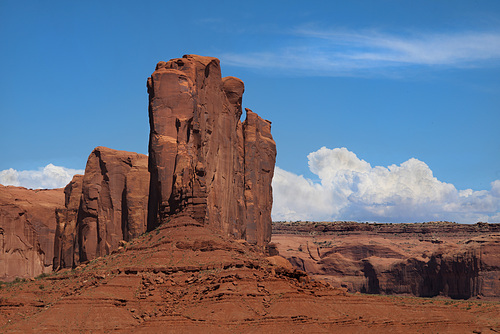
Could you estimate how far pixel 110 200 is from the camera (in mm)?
96875

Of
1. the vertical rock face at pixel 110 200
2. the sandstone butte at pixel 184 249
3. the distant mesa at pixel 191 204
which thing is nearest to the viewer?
the sandstone butte at pixel 184 249

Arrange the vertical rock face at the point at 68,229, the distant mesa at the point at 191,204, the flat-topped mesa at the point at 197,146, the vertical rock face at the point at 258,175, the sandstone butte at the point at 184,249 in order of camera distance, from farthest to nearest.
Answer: the vertical rock face at the point at 68,229 → the vertical rock face at the point at 258,175 → the distant mesa at the point at 191,204 → the flat-topped mesa at the point at 197,146 → the sandstone butte at the point at 184,249

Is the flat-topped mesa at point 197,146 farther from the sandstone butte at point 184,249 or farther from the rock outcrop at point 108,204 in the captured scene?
the rock outcrop at point 108,204

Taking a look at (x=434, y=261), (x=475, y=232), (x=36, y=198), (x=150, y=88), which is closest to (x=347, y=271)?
(x=434, y=261)

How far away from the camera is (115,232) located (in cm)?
9525

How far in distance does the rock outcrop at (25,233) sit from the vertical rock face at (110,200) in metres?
8.16

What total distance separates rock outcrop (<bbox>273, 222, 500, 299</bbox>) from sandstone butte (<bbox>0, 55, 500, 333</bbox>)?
637 mm

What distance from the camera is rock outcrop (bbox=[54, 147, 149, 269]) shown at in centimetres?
9350

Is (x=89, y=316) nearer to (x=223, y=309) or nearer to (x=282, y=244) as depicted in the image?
(x=223, y=309)

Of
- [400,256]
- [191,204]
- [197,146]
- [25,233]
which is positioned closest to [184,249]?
[191,204]

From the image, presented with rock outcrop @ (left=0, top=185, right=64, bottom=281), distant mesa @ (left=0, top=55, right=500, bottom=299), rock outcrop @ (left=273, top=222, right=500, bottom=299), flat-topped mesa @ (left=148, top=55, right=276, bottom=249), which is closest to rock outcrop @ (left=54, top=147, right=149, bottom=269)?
distant mesa @ (left=0, top=55, right=500, bottom=299)

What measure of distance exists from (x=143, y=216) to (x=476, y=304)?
34.6m

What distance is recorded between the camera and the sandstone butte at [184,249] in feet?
190

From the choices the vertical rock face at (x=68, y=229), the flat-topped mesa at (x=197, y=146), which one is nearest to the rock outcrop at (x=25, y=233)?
the vertical rock face at (x=68, y=229)
